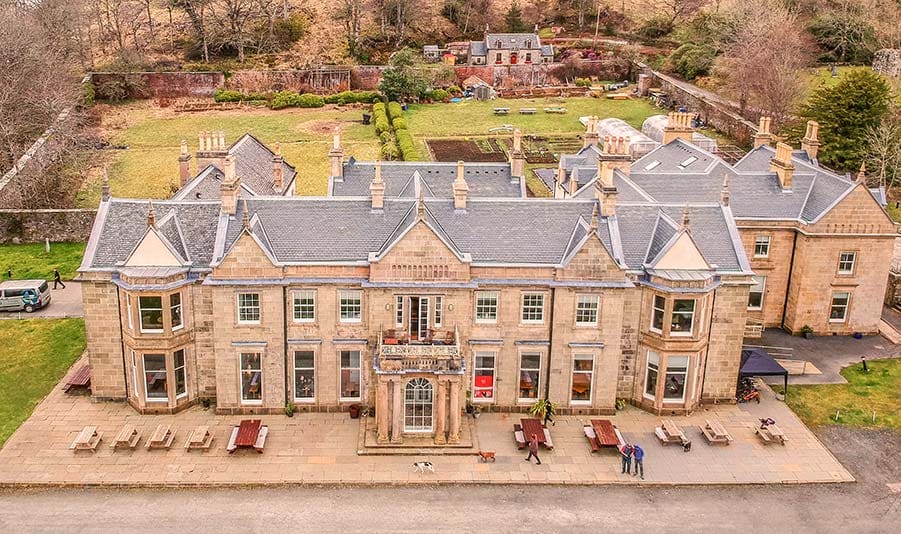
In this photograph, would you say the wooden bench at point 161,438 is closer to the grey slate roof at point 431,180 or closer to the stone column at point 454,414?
the stone column at point 454,414

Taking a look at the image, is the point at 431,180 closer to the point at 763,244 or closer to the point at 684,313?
the point at 684,313

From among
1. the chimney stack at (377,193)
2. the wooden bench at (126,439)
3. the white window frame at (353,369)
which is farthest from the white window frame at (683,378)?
the wooden bench at (126,439)

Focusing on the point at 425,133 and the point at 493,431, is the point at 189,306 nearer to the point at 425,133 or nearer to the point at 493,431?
the point at 493,431

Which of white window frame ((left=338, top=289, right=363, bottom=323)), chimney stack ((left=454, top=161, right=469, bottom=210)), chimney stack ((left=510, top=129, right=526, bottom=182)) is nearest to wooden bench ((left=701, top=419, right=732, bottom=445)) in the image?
chimney stack ((left=454, top=161, right=469, bottom=210))

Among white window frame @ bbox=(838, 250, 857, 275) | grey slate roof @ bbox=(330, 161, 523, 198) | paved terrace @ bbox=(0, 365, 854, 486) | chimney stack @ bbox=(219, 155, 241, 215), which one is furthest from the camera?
grey slate roof @ bbox=(330, 161, 523, 198)

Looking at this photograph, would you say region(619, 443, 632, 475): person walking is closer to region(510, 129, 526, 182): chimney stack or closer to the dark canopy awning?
the dark canopy awning

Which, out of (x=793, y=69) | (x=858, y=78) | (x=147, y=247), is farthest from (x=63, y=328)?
(x=793, y=69)
